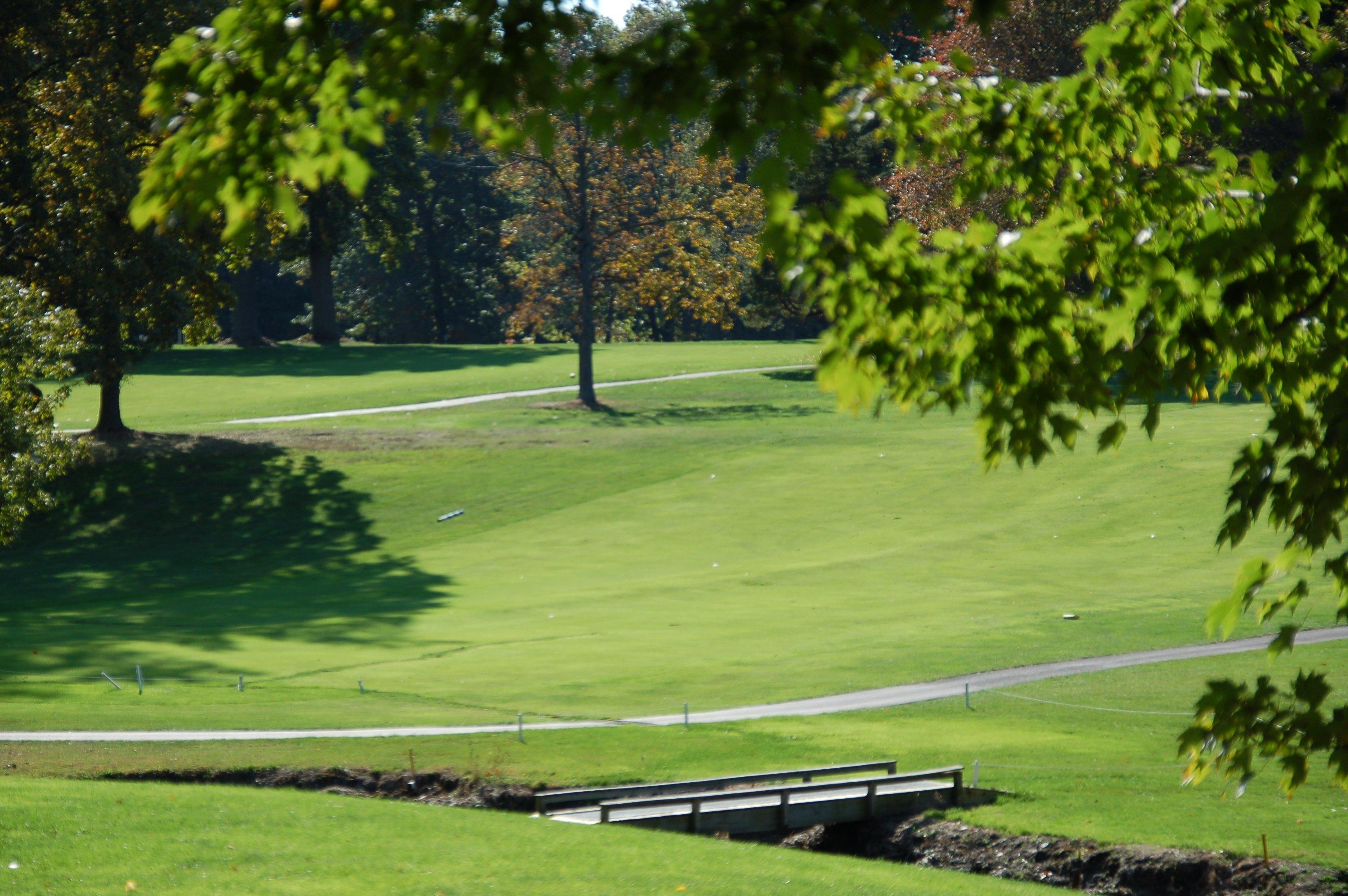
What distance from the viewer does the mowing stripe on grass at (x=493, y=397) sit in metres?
44.3

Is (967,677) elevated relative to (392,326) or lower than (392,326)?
lower

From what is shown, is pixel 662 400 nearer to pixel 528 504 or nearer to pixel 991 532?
pixel 528 504

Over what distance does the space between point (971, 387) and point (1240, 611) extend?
1.47 metres

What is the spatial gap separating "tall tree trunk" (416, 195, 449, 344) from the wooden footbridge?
210ft

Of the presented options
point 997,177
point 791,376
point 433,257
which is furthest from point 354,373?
point 997,177

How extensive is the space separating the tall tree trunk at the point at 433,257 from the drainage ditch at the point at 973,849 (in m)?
62.3

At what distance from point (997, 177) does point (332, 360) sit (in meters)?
53.0

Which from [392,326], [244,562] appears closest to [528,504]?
[244,562]

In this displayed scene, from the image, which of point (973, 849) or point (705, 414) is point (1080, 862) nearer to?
point (973, 849)

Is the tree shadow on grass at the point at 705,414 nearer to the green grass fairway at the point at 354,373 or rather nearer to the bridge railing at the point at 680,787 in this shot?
the green grass fairway at the point at 354,373

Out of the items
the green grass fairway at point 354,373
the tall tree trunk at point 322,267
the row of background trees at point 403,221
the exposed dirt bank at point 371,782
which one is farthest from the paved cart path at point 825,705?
the tall tree trunk at point 322,267

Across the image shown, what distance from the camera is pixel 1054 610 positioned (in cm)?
2411

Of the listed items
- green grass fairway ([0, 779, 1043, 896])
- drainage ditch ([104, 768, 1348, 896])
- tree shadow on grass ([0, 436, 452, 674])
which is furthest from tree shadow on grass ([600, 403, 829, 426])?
green grass fairway ([0, 779, 1043, 896])

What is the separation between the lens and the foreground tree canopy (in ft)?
14.3
